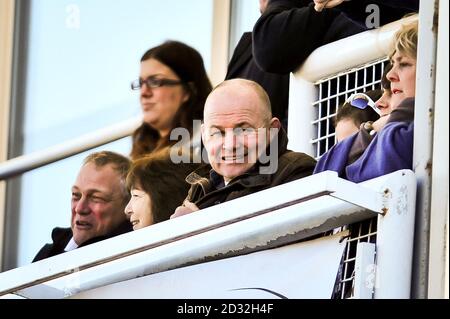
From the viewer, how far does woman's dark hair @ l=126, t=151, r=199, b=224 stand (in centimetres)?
336

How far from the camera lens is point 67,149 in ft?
12.3

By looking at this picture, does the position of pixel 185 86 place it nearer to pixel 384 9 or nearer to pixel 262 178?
pixel 262 178

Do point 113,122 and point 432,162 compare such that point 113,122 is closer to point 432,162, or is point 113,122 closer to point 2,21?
point 2,21

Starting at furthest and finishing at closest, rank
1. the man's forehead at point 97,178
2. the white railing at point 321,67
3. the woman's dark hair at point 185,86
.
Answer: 1. the man's forehead at point 97,178
2. the woman's dark hair at point 185,86
3. the white railing at point 321,67

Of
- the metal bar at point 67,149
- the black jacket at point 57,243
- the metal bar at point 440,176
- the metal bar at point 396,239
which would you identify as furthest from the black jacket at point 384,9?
the black jacket at point 57,243

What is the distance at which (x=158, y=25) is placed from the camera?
3629 millimetres

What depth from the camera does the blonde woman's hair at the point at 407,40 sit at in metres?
3.12

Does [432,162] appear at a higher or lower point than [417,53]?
lower

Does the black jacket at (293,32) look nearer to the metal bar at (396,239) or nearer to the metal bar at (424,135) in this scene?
the metal bar at (424,135)

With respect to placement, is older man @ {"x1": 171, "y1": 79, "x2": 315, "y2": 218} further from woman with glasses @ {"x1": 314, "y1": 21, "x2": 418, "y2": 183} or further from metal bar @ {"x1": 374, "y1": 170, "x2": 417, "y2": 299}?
metal bar @ {"x1": 374, "y1": 170, "x2": 417, "y2": 299}

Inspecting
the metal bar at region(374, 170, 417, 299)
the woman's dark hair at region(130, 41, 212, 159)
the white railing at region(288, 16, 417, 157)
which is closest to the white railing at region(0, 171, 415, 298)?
the metal bar at region(374, 170, 417, 299)

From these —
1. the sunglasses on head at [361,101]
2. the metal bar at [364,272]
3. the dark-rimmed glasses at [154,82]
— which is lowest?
the metal bar at [364,272]
